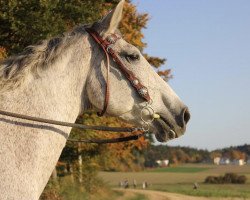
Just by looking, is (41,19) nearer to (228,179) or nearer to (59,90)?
(59,90)

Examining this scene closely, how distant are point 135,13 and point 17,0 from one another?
909 centimetres

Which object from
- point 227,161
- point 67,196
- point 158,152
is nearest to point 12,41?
point 67,196

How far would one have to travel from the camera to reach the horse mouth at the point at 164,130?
4.52 meters

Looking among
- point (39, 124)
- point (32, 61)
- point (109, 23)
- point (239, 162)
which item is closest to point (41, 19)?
point (109, 23)

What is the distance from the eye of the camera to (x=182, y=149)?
4363 inches

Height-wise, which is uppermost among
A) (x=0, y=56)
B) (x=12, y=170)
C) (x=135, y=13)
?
(x=135, y=13)

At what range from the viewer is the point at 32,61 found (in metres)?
4.05

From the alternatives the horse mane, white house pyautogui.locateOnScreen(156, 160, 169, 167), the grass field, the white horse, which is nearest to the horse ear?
the white horse

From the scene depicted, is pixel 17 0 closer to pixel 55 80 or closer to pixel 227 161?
pixel 55 80

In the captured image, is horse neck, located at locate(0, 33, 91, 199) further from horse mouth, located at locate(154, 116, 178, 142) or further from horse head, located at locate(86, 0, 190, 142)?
horse mouth, located at locate(154, 116, 178, 142)

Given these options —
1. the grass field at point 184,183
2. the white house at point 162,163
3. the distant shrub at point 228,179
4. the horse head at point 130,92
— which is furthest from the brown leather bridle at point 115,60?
the white house at point 162,163

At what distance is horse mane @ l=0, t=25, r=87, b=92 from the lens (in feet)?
12.9

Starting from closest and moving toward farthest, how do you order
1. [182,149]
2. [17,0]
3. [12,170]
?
[12,170] → [17,0] → [182,149]

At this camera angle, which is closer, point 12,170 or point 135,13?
point 12,170
